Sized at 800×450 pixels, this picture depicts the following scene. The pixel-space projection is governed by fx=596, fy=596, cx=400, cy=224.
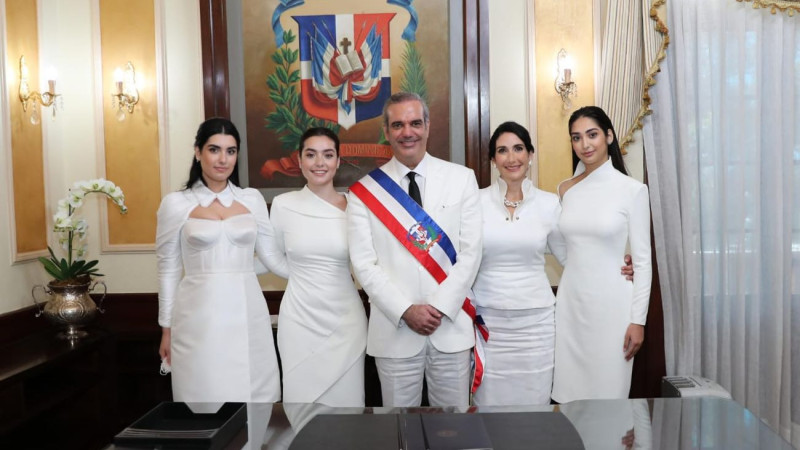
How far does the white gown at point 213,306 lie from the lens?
2373mm

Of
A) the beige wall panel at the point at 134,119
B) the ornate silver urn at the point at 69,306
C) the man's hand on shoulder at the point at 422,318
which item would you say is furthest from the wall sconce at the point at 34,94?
the man's hand on shoulder at the point at 422,318

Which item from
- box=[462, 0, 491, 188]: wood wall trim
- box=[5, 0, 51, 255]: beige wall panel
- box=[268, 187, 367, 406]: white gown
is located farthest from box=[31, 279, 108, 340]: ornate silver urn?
box=[462, 0, 491, 188]: wood wall trim

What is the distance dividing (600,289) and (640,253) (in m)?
0.23

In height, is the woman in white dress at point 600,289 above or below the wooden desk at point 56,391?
above

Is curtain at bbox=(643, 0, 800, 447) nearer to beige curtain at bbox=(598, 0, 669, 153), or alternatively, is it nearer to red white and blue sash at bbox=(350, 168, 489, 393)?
beige curtain at bbox=(598, 0, 669, 153)

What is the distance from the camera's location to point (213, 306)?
93.9 inches

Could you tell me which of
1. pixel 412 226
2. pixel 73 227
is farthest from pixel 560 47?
pixel 73 227

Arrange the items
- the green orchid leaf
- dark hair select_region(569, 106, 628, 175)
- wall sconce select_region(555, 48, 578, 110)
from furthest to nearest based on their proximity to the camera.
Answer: the green orchid leaf, wall sconce select_region(555, 48, 578, 110), dark hair select_region(569, 106, 628, 175)

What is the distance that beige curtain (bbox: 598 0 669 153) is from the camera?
313 centimetres

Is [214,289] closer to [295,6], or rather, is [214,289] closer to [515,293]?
[515,293]

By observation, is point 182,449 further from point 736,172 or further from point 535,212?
point 736,172

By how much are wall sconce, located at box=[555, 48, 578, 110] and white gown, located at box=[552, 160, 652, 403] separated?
1010 mm

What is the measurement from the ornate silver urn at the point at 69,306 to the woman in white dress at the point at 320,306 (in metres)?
1.44

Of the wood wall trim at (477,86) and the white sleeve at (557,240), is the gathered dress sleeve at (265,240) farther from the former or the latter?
the wood wall trim at (477,86)
